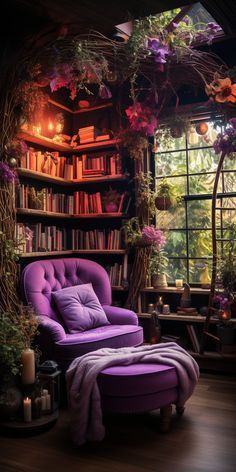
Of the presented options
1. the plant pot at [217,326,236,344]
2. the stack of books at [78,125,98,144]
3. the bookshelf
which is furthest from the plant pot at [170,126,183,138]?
the plant pot at [217,326,236,344]

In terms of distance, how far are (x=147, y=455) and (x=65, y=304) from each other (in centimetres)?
147

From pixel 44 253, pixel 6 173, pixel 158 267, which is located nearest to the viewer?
pixel 6 173

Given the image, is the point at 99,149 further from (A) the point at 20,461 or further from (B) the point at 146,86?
(A) the point at 20,461

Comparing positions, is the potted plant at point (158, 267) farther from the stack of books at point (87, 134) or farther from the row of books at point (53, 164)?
the stack of books at point (87, 134)

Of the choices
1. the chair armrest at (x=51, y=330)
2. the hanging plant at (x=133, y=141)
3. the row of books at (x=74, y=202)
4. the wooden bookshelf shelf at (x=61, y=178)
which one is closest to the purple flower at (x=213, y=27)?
the hanging plant at (x=133, y=141)

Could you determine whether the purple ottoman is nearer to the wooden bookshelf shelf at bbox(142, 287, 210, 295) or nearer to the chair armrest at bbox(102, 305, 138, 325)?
the chair armrest at bbox(102, 305, 138, 325)

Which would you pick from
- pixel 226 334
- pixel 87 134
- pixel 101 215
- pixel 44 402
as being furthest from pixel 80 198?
pixel 44 402

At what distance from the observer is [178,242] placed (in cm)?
436

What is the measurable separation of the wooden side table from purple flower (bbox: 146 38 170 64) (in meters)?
2.99

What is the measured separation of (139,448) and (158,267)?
2.07 meters

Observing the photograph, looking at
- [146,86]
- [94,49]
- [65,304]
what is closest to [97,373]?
[65,304]

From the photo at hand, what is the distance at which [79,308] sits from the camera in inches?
139

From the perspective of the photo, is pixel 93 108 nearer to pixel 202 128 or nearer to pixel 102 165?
pixel 102 165

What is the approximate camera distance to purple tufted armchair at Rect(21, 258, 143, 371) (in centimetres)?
307
